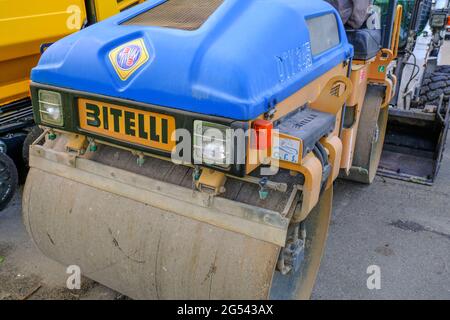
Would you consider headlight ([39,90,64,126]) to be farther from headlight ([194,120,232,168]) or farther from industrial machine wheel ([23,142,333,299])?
headlight ([194,120,232,168])

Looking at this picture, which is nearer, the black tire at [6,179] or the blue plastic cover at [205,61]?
the blue plastic cover at [205,61]

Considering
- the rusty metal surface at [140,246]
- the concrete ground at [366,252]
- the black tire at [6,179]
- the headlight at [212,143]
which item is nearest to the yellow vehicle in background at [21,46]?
the black tire at [6,179]

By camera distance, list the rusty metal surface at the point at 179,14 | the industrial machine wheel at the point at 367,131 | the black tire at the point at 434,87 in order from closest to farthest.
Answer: the rusty metal surface at the point at 179,14 < the industrial machine wheel at the point at 367,131 < the black tire at the point at 434,87

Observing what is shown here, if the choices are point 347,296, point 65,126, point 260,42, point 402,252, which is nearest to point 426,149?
point 402,252

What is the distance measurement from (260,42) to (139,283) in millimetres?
1209

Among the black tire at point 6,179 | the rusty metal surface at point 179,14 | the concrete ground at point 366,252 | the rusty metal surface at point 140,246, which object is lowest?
the concrete ground at point 366,252

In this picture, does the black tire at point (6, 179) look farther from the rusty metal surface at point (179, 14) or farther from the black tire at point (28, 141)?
the rusty metal surface at point (179, 14)

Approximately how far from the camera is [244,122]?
1.66 m

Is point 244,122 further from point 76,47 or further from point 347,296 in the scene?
point 347,296

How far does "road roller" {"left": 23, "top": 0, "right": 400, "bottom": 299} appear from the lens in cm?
176

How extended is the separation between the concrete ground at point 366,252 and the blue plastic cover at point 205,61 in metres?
1.29

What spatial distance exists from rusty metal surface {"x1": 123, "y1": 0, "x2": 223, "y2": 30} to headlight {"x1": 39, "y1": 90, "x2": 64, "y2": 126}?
0.49 meters

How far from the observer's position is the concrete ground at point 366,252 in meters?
2.79

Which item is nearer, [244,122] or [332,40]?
[244,122]
